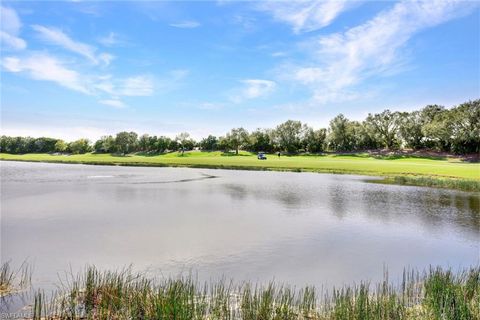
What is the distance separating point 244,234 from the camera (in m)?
19.6

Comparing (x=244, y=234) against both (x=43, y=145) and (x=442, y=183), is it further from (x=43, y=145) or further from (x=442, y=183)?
(x=43, y=145)

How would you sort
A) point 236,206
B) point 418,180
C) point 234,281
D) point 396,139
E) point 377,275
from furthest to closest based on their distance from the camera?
point 396,139, point 418,180, point 236,206, point 377,275, point 234,281

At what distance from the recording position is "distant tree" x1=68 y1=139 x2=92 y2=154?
18414 centimetres

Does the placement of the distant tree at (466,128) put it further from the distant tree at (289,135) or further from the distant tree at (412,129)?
the distant tree at (289,135)

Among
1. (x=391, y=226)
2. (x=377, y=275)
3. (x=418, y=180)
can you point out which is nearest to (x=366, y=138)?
(x=418, y=180)

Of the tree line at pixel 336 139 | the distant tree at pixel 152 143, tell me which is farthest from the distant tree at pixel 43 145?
the distant tree at pixel 152 143

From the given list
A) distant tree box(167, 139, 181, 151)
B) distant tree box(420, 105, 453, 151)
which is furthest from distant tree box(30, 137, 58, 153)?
distant tree box(420, 105, 453, 151)

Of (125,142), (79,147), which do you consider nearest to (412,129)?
(125,142)

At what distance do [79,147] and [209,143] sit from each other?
72198 millimetres

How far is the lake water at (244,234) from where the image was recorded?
14.3 m

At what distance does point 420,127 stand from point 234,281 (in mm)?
126323

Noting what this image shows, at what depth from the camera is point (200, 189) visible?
132 ft

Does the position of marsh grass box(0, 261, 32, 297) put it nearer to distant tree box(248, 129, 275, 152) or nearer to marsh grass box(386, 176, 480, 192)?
marsh grass box(386, 176, 480, 192)

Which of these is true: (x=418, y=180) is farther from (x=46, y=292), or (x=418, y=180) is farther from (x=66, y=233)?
(x=46, y=292)
